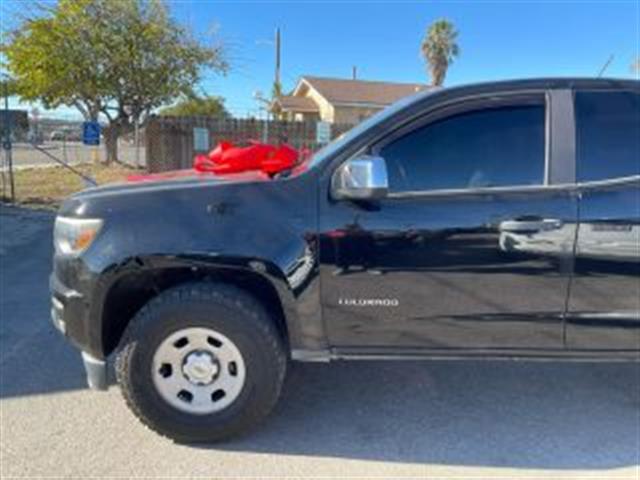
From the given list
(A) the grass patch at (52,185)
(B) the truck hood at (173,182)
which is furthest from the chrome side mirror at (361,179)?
(A) the grass patch at (52,185)

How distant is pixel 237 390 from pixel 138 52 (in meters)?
21.2

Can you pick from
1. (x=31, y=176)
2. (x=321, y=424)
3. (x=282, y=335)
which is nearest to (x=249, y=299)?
(x=282, y=335)

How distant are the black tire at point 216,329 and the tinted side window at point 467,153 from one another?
3.49ft

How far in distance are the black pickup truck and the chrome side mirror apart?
0.05ft

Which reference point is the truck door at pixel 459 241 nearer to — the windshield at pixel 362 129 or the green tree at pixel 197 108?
the windshield at pixel 362 129

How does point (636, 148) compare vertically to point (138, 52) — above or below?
below

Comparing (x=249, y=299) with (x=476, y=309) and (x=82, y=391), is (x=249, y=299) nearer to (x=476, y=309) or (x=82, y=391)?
(x=476, y=309)

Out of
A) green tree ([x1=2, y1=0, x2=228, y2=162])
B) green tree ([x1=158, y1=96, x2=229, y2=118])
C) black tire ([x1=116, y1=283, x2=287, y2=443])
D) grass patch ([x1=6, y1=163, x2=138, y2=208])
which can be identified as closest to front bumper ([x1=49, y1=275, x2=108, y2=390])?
black tire ([x1=116, y1=283, x2=287, y2=443])

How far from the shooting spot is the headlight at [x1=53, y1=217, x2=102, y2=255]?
330 cm

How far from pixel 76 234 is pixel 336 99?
38.9 metres

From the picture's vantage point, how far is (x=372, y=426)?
3.60 m

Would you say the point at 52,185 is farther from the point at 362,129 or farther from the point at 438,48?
the point at 438,48

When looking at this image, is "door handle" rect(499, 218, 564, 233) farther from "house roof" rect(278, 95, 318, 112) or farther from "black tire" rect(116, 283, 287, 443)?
"house roof" rect(278, 95, 318, 112)

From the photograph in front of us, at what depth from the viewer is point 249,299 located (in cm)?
336
